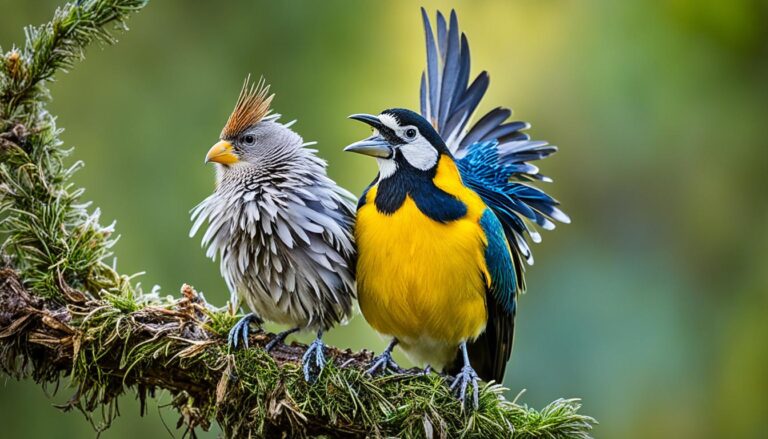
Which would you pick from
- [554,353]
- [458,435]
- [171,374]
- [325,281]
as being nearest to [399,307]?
[325,281]

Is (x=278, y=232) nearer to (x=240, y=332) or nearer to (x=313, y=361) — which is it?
(x=240, y=332)

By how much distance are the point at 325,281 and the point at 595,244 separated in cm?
401

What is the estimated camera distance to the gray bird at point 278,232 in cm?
362

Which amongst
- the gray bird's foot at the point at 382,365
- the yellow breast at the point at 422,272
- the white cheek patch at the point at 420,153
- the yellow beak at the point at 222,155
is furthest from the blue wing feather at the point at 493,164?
the yellow beak at the point at 222,155

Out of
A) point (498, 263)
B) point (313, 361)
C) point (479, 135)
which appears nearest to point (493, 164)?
point (479, 135)

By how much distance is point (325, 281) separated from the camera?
12.0 ft

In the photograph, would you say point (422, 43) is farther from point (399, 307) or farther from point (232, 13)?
point (399, 307)

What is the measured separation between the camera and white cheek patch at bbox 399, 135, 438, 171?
12.9ft

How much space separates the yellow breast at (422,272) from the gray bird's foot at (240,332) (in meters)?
0.58

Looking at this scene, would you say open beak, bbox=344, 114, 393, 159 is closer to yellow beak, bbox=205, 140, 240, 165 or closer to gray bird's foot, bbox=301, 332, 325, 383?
yellow beak, bbox=205, 140, 240, 165

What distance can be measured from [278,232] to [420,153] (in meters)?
0.78

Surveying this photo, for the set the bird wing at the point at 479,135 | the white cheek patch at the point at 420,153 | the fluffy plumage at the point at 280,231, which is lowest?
the fluffy plumage at the point at 280,231

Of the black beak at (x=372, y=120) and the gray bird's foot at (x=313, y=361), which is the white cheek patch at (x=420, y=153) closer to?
the black beak at (x=372, y=120)

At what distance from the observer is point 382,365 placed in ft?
11.3
